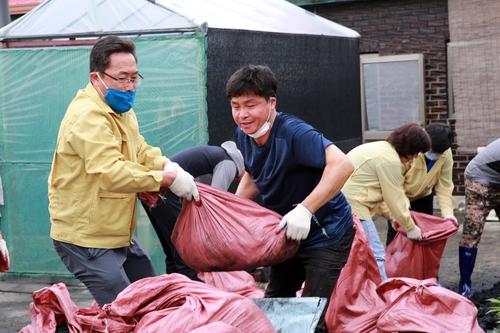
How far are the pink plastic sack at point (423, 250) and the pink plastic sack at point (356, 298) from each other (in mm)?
1038

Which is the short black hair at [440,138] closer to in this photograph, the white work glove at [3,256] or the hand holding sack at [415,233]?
Answer: the hand holding sack at [415,233]

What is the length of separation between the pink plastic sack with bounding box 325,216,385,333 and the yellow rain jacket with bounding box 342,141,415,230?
700 millimetres

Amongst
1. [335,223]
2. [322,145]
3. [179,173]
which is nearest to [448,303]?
[335,223]

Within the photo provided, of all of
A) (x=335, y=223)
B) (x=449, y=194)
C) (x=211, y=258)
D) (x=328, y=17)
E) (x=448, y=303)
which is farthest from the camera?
(x=328, y=17)

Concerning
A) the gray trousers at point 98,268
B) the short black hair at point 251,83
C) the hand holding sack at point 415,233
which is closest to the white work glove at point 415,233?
the hand holding sack at point 415,233

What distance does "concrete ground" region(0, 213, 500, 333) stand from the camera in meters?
5.59

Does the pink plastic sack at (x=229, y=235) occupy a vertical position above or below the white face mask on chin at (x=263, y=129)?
below

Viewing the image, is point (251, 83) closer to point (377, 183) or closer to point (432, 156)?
point (377, 183)

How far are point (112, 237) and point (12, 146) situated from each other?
340 cm

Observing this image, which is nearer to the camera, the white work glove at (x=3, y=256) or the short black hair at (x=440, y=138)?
the white work glove at (x=3, y=256)

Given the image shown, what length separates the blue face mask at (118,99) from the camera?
11.5 feet

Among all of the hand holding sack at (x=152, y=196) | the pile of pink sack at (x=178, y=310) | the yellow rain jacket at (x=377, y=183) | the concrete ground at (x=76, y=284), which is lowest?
the concrete ground at (x=76, y=284)

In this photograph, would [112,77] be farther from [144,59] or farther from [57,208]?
[144,59]

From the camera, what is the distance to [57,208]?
11.6 ft
